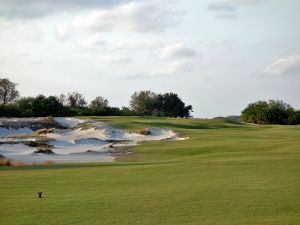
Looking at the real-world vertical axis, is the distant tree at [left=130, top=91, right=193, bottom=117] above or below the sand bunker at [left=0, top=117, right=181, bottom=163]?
above

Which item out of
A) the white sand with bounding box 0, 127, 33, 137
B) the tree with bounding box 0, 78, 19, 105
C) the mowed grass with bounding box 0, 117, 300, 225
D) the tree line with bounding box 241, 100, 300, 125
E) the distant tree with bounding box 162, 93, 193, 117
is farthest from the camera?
the distant tree with bounding box 162, 93, 193, 117

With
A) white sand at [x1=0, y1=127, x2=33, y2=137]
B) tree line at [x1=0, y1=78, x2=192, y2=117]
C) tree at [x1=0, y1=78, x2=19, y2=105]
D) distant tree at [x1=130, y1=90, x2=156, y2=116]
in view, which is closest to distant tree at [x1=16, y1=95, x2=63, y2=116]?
tree line at [x1=0, y1=78, x2=192, y2=117]

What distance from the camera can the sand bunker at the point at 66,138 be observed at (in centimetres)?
3000

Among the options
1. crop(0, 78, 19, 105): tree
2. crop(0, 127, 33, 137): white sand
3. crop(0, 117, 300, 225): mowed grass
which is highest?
crop(0, 78, 19, 105): tree

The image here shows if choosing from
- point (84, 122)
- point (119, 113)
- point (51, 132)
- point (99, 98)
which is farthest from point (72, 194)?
point (99, 98)

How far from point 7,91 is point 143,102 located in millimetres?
30493

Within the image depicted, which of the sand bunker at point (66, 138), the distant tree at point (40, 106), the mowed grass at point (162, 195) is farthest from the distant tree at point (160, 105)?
the mowed grass at point (162, 195)

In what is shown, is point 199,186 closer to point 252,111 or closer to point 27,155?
point 27,155

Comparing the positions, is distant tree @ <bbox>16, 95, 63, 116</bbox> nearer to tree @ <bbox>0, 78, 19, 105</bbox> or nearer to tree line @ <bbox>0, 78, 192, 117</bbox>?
tree line @ <bbox>0, 78, 192, 117</bbox>

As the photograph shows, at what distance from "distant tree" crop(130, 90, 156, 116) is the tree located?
27.1 m

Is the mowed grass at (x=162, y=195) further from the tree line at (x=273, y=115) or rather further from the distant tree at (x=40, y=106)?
the tree line at (x=273, y=115)

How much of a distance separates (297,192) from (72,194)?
16.0 ft

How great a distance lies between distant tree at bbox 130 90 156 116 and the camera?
4328 inches

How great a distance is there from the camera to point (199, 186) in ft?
37.8
